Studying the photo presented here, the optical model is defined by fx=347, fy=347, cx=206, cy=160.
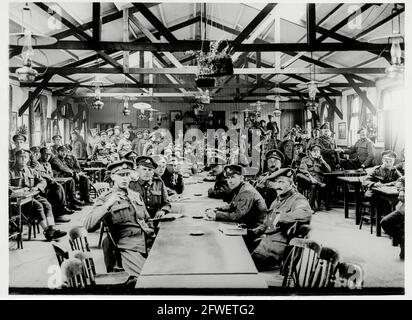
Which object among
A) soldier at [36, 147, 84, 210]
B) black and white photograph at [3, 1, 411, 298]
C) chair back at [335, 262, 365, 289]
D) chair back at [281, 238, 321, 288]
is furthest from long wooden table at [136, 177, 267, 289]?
soldier at [36, 147, 84, 210]

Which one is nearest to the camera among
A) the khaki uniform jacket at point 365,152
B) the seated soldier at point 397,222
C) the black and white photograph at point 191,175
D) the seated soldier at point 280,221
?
the black and white photograph at point 191,175

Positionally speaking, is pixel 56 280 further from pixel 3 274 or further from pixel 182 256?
pixel 182 256

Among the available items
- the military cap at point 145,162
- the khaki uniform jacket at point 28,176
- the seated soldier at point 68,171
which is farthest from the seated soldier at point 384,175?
the seated soldier at point 68,171

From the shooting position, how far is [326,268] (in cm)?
303

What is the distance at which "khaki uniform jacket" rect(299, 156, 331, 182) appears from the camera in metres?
7.56

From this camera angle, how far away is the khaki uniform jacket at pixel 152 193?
4977 mm

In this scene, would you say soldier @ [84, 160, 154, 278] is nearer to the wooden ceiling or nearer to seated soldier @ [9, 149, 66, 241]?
seated soldier @ [9, 149, 66, 241]

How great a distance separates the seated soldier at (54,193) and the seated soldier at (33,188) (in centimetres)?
26

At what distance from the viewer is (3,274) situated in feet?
11.1

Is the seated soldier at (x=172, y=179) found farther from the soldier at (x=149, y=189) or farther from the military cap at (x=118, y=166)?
the military cap at (x=118, y=166)

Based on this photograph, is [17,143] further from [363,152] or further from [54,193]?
[363,152]

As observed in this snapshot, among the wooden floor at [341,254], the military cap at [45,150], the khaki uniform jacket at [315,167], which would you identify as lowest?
the wooden floor at [341,254]

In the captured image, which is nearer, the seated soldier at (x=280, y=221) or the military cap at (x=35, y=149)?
the seated soldier at (x=280, y=221)
